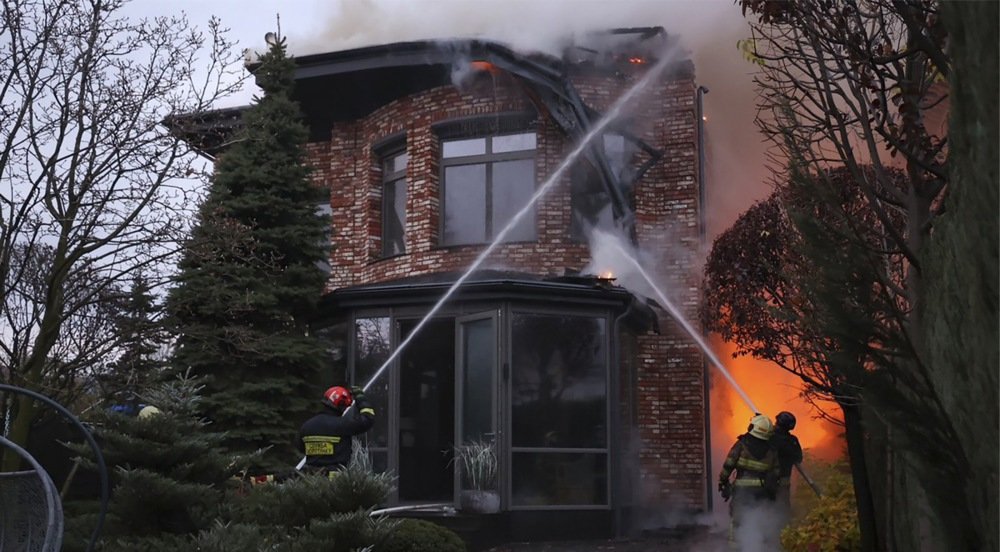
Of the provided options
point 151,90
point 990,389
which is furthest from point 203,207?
point 990,389

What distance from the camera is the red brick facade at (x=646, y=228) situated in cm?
1590

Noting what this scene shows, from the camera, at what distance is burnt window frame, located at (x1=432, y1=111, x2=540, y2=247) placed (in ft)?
54.6

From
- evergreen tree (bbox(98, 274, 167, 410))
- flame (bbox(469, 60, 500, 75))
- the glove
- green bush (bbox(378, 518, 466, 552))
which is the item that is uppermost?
flame (bbox(469, 60, 500, 75))

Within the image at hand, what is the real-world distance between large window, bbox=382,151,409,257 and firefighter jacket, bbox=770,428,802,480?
7887mm

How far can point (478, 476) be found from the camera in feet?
45.2

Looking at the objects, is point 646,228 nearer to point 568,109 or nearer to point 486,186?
point 568,109

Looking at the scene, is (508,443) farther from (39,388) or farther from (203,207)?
(39,388)

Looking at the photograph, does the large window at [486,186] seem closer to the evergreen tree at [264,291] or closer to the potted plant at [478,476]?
the evergreen tree at [264,291]

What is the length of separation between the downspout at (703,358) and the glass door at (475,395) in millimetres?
3450

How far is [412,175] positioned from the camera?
56.7ft

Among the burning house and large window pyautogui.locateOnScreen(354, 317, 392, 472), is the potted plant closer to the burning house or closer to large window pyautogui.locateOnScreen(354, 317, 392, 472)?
the burning house

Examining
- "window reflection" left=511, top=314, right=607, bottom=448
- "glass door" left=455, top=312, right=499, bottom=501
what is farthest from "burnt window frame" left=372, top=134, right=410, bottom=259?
"window reflection" left=511, top=314, right=607, bottom=448

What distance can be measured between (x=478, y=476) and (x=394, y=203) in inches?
229

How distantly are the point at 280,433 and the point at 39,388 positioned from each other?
3822mm
